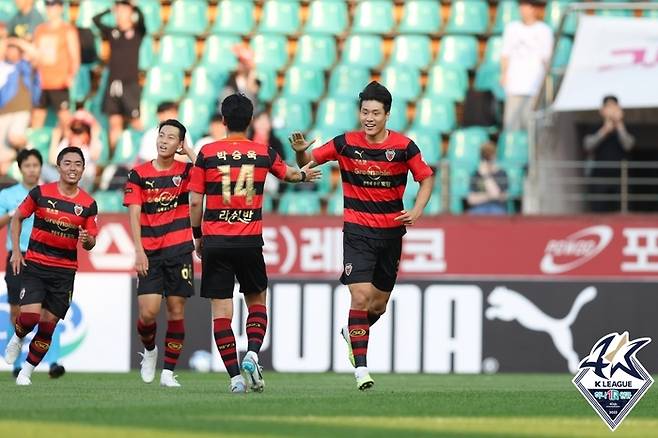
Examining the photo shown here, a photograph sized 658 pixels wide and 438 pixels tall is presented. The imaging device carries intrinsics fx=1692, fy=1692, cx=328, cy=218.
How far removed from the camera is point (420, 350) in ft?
60.0

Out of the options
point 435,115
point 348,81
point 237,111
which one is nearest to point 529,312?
point 435,115

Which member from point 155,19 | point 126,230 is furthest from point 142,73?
point 126,230

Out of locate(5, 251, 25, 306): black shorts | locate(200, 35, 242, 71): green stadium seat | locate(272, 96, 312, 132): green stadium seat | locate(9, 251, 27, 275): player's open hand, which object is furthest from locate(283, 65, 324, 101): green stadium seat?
locate(9, 251, 27, 275): player's open hand

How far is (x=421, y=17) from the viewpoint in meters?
22.9

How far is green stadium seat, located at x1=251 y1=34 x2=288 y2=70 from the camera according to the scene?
73.8 ft

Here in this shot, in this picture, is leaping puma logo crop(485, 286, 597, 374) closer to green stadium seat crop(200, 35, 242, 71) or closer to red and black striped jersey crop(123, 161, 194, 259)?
green stadium seat crop(200, 35, 242, 71)

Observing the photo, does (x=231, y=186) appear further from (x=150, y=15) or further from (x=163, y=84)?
(x=150, y=15)

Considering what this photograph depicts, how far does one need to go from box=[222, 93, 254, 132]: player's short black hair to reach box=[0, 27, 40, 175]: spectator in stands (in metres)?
9.40

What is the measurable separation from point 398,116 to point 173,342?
934cm

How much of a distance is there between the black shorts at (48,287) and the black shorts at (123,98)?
7.88m

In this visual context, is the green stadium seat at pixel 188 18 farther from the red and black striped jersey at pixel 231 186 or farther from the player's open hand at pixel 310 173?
the red and black striped jersey at pixel 231 186

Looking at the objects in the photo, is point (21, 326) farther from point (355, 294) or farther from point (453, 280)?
point (453, 280)

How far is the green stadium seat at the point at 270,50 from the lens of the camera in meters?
22.5

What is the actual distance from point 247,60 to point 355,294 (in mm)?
9189
